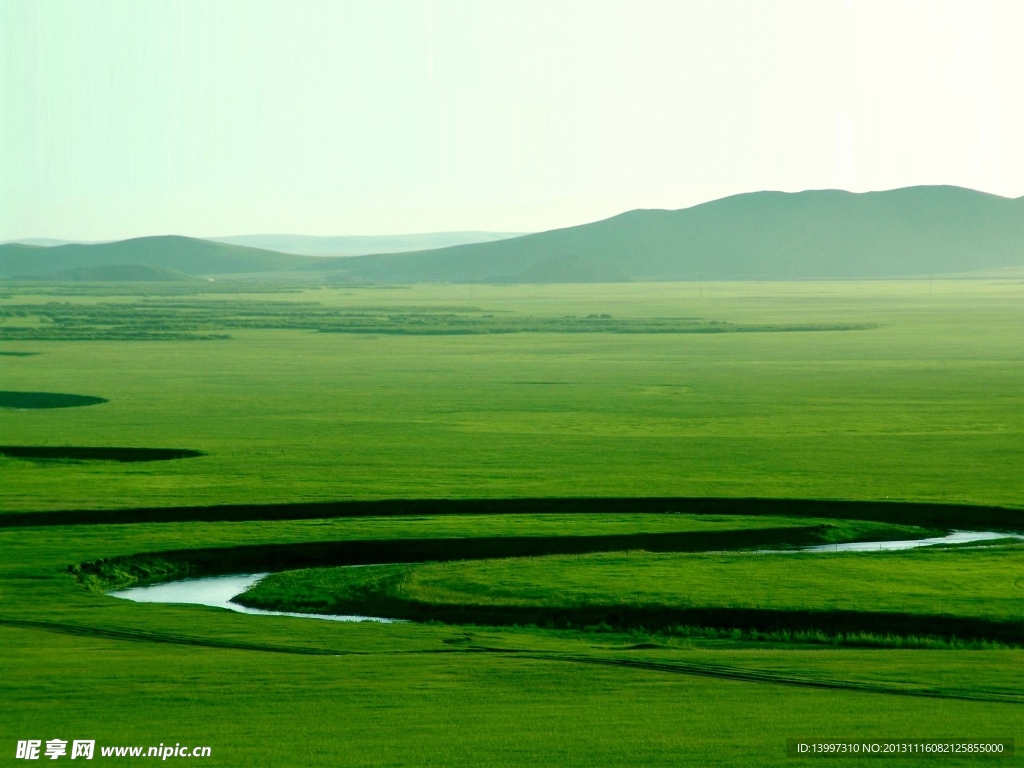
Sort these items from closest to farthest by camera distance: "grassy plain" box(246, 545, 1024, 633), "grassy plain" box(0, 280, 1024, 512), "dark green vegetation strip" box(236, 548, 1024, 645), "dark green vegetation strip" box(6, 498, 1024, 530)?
1. "dark green vegetation strip" box(236, 548, 1024, 645)
2. "grassy plain" box(246, 545, 1024, 633)
3. "dark green vegetation strip" box(6, 498, 1024, 530)
4. "grassy plain" box(0, 280, 1024, 512)

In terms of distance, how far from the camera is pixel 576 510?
109 ft

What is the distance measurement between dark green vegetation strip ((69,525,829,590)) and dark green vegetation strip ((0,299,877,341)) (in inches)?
2917

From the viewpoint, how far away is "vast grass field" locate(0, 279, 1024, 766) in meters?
17.7

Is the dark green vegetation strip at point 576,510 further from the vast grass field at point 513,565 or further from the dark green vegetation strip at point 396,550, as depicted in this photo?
the dark green vegetation strip at point 396,550

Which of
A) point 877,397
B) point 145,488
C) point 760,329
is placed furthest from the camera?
point 760,329

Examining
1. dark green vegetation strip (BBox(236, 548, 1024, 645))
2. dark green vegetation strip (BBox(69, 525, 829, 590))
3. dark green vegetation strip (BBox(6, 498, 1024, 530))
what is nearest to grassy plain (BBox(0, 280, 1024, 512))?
dark green vegetation strip (BBox(6, 498, 1024, 530))

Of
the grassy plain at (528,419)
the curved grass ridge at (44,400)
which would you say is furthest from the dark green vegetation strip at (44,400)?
the grassy plain at (528,419)

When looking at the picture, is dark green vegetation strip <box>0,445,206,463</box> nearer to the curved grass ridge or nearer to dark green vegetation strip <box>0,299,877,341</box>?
the curved grass ridge

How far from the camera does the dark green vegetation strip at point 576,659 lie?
18.8m

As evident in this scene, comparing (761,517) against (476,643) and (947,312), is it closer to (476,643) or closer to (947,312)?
(476,643)

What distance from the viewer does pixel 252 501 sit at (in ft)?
111

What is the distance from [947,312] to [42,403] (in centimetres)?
10598

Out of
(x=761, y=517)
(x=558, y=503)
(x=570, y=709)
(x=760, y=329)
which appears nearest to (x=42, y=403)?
(x=558, y=503)

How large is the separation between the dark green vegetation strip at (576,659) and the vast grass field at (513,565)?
0.07m
